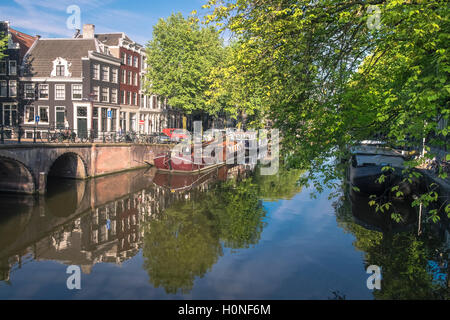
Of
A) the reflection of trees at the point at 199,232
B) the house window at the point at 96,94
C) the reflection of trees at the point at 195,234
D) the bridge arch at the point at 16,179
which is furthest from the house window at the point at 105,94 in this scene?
the reflection of trees at the point at 195,234

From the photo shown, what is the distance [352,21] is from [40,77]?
37.8 m

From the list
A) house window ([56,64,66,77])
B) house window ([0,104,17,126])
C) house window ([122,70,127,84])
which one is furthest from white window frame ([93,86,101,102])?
house window ([0,104,17,126])

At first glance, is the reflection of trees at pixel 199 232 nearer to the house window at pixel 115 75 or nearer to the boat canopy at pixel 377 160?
the boat canopy at pixel 377 160

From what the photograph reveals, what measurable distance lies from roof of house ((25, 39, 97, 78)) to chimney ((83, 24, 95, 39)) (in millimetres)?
1809

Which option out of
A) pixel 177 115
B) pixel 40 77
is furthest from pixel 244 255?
pixel 177 115

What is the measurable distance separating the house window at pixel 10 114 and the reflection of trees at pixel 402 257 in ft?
117

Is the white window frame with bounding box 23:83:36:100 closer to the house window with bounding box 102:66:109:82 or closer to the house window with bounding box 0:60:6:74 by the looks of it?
the house window with bounding box 0:60:6:74

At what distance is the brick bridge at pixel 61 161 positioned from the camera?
21.1 meters

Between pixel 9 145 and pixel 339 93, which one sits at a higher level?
pixel 339 93

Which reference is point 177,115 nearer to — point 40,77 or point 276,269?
point 40,77

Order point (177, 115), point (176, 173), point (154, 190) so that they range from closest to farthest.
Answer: point (154, 190)
point (176, 173)
point (177, 115)

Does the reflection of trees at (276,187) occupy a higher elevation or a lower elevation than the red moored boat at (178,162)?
lower

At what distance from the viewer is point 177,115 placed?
2383 inches

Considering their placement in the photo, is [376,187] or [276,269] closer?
[276,269]
